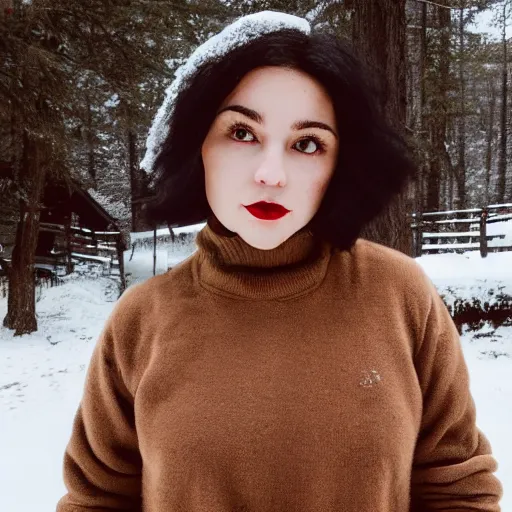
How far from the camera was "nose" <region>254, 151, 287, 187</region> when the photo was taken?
3.40ft

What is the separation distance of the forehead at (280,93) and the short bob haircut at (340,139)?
0.05ft

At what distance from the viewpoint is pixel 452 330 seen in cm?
120

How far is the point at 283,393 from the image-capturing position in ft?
3.49

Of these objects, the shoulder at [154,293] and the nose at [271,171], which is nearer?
the nose at [271,171]

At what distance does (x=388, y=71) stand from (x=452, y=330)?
2.90 metres

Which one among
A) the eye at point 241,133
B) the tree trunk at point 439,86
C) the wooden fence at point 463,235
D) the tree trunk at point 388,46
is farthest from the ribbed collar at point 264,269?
Answer: the tree trunk at point 439,86

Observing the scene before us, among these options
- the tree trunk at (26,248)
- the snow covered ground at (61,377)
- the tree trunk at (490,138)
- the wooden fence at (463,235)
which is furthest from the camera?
the tree trunk at (490,138)

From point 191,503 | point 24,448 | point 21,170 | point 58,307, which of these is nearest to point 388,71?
point 191,503

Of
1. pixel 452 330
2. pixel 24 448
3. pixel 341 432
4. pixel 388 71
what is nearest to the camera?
pixel 341 432

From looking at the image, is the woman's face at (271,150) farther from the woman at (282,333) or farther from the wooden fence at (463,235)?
the wooden fence at (463,235)

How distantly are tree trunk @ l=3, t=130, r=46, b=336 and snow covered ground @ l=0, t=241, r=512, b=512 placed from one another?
12.3 inches

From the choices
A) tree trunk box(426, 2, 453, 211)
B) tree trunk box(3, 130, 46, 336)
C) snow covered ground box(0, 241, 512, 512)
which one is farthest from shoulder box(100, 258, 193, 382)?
tree trunk box(426, 2, 453, 211)

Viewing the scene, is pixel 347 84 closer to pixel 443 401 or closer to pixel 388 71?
pixel 443 401

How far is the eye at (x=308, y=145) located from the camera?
1092 millimetres
